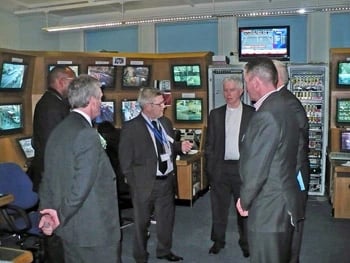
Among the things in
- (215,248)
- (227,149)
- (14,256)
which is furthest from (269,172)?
(215,248)

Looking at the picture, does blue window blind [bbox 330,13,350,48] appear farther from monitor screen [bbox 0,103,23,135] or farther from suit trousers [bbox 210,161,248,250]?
monitor screen [bbox 0,103,23,135]

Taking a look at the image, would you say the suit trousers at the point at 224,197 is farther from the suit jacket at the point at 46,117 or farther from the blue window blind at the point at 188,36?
the blue window blind at the point at 188,36

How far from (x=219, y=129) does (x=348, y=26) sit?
4.64 m

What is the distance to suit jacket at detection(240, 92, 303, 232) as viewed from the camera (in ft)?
8.04

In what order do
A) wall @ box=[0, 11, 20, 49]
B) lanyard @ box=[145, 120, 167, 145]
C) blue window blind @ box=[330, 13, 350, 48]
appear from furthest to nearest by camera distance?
wall @ box=[0, 11, 20, 49]
blue window blind @ box=[330, 13, 350, 48]
lanyard @ box=[145, 120, 167, 145]

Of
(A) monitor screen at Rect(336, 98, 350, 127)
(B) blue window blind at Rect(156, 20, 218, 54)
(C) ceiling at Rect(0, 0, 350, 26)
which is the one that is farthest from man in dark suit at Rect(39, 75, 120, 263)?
(B) blue window blind at Rect(156, 20, 218, 54)

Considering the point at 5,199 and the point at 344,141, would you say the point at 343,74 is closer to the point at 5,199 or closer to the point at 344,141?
the point at 344,141

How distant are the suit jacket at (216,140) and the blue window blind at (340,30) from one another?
170 inches

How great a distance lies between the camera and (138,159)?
146 inches

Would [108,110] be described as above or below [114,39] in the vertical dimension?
below

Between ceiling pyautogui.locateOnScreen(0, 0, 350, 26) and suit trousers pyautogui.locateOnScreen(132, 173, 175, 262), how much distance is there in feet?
15.1

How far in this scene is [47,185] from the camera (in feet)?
8.43

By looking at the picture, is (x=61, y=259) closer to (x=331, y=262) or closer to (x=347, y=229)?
(x=331, y=262)

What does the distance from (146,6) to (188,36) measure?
1004 mm
